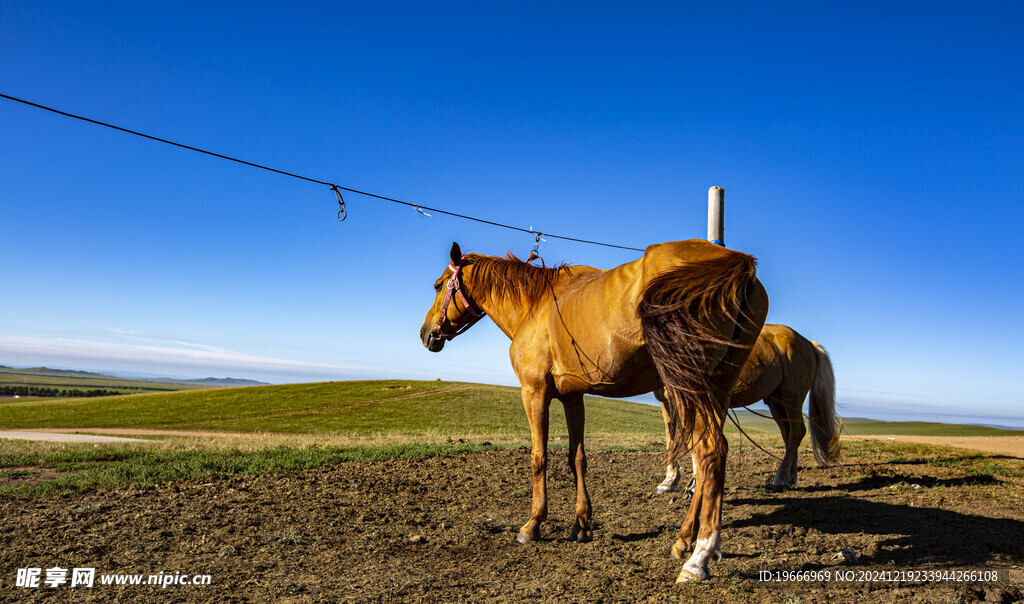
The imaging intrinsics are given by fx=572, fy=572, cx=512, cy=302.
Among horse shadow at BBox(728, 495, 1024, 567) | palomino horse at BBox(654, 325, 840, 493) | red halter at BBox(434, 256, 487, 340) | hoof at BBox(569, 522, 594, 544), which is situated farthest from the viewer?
palomino horse at BBox(654, 325, 840, 493)

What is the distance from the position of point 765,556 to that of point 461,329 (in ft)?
12.9

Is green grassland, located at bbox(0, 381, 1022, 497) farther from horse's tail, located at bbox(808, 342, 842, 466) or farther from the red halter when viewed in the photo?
the red halter

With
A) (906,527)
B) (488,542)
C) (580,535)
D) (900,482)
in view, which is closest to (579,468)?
(580,535)

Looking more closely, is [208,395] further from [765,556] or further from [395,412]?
[765,556]

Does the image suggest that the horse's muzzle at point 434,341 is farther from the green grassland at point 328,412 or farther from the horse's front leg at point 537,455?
the green grassland at point 328,412

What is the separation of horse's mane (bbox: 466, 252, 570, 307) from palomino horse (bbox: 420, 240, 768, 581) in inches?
2.1

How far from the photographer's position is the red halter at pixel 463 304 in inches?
260

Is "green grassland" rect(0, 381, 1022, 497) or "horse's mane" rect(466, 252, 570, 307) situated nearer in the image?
"horse's mane" rect(466, 252, 570, 307)

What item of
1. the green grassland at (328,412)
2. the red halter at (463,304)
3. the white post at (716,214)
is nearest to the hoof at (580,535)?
the red halter at (463,304)

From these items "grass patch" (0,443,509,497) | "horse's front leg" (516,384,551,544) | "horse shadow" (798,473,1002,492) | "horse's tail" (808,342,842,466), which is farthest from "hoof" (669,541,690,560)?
"grass patch" (0,443,509,497)

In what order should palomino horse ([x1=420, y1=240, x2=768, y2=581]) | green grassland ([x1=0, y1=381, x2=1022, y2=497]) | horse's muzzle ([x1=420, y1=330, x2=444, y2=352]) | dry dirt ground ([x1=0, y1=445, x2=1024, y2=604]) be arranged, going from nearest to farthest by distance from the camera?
dry dirt ground ([x1=0, y1=445, x2=1024, y2=604]) < palomino horse ([x1=420, y1=240, x2=768, y2=581]) < horse's muzzle ([x1=420, y1=330, x2=444, y2=352]) < green grassland ([x1=0, y1=381, x2=1022, y2=497])

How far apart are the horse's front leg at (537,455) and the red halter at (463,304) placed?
4.57 feet

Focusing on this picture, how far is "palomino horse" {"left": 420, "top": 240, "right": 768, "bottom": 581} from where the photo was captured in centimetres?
433

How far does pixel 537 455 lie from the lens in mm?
5691
